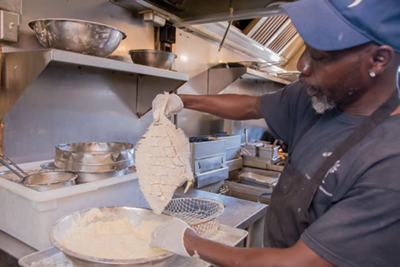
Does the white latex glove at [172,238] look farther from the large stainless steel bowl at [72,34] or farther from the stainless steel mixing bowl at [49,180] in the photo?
the large stainless steel bowl at [72,34]

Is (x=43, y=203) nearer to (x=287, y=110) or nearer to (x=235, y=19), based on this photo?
(x=287, y=110)

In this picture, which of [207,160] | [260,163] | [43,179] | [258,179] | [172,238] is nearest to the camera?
[172,238]

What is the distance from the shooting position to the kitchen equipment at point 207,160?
2.39 m

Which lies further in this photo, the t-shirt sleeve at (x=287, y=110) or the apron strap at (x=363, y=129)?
the t-shirt sleeve at (x=287, y=110)

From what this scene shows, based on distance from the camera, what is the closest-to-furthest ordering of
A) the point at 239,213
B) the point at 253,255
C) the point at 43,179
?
the point at 253,255, the point at 43,179, the point at 239,213

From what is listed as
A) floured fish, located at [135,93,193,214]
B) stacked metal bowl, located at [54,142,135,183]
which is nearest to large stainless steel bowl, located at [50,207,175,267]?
floured fish, located at [135,93,193,214]

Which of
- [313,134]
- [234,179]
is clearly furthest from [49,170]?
[234,179]

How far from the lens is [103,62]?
142cm

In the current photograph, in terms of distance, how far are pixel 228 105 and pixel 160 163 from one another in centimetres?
46

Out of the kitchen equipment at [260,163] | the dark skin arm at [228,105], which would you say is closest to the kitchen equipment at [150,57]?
the dark skin arm at [228,105]

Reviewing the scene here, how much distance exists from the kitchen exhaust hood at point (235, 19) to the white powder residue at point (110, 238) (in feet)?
4.50

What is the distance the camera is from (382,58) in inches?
28.9

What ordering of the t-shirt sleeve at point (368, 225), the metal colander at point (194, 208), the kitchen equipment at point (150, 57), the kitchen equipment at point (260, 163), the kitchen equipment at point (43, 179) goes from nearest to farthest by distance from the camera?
1. the t-shirt sleeve at point (368, 225)
2. the kitchen equipment at point (43, 179)
3. the metal colander at point (194, 208)
4. the kitchen equipment at point (150, 57)
5. the kitchen equipment at point (260, 163)

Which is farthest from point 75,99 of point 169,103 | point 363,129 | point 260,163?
point 260,163
